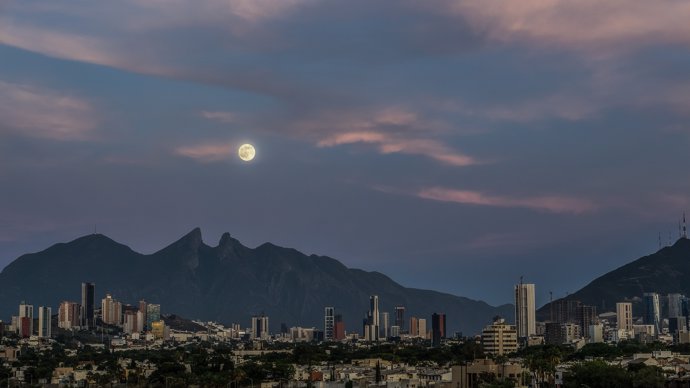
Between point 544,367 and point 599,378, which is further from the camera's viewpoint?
point 544,367

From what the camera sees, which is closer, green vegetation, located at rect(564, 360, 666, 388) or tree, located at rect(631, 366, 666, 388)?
tree, located at rect(631, 366, 666, 388)

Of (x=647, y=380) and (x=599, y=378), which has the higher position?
(x=599, y=378)

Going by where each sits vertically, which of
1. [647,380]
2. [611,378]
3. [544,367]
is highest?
[544,367]

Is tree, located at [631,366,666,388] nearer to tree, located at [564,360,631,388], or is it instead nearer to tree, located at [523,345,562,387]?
tree, located at [564,360,631,388]

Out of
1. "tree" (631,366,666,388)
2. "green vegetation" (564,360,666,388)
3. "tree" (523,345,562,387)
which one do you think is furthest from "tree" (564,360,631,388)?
"tree" (523,345,562,387)

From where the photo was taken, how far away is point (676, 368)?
545 ft

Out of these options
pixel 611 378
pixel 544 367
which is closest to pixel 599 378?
pixel 611 378

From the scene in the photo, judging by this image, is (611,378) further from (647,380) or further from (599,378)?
(647,380)

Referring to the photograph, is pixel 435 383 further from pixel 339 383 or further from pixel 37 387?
pixel 37 387

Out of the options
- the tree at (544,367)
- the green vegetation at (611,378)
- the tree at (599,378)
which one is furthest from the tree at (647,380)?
the tree at (544,367)

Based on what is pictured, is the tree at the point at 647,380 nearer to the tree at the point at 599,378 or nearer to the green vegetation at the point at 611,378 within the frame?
the green vegetation at the point at 611,378

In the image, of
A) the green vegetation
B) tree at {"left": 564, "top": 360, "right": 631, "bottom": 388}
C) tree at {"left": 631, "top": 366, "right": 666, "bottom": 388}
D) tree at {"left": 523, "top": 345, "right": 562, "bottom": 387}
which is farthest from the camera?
tree at {"left": 523, "top": 345, "right": 562, "bottom": 387}

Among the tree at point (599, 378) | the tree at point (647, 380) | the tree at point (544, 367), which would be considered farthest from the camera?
the tree at point (544, 367)

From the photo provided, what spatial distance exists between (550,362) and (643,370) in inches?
612
